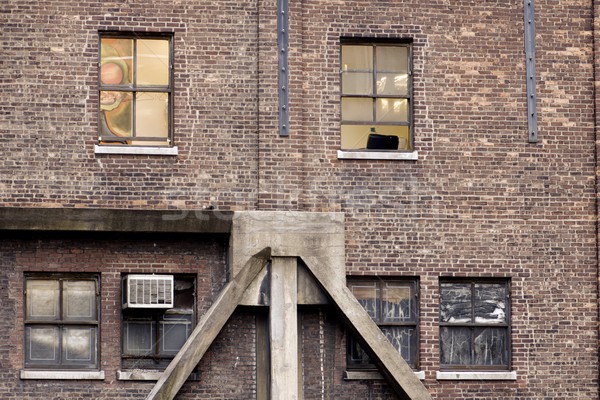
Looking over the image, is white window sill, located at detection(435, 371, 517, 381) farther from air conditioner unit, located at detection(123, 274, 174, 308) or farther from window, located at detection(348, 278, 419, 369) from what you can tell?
air conditioner unit, located at detection(123, 274, 174, 308)

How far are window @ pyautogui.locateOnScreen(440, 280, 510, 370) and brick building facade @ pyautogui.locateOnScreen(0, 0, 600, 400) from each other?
1.2 inches

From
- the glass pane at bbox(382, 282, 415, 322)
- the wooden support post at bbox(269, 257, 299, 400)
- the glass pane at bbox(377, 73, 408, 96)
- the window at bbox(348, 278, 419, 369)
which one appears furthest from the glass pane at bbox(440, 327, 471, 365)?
the glass pane at bbox(377, 73, 408, 96)

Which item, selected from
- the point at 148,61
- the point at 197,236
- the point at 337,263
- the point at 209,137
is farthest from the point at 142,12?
the point at 337,263

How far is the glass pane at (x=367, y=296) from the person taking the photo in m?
19.6

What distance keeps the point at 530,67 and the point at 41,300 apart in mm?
8127

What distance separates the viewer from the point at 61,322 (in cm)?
1894

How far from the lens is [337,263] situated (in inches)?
754

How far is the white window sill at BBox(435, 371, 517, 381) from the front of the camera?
765 inches

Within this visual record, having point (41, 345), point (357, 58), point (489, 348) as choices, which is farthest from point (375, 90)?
point (41, 345)

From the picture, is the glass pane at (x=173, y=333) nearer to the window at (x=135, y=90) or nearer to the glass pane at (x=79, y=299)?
the glass pane at (x=79, y=299)

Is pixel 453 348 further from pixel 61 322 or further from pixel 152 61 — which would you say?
pixel 152 61

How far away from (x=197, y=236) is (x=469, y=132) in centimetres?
441

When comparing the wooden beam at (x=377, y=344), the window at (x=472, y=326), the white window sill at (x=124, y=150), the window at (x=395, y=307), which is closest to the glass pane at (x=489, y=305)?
the window at (x=472, y=326)

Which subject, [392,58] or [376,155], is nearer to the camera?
[376,155]
